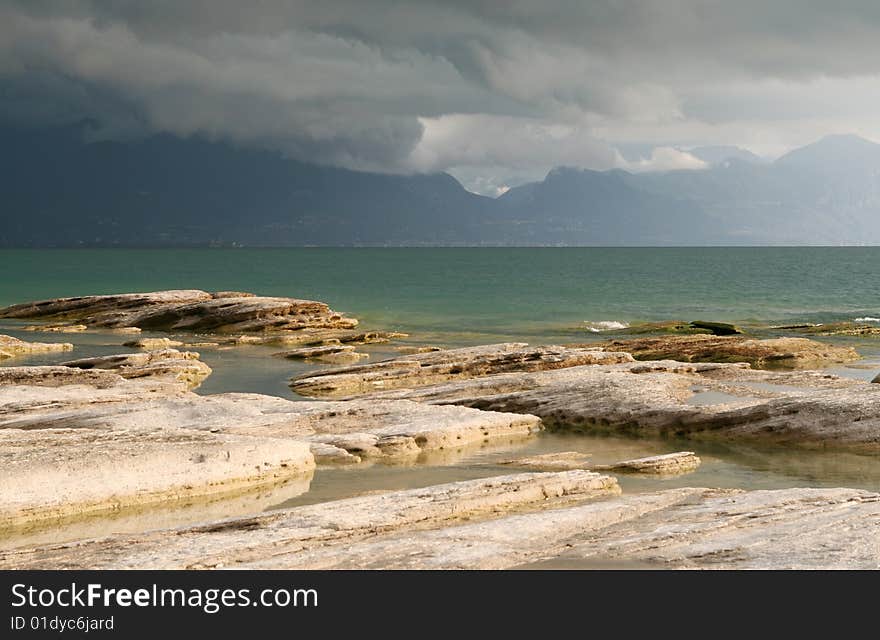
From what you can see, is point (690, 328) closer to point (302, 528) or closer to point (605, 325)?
point (605, 325)

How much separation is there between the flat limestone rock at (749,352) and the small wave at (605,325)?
21.6m

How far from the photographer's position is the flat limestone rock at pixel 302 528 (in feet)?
46.7

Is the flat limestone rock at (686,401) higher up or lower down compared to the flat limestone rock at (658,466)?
higher up

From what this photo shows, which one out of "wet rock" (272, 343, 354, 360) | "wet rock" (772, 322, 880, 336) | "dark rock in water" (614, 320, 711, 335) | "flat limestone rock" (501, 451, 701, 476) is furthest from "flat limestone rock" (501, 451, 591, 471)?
"wet rock" (772, 322, 880, 336)

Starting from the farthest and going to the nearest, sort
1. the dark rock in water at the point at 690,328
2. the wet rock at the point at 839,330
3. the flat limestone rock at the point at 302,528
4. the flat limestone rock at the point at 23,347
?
1. the dark rock in water at the point at 690,328
2. the wet rock at the point at 839,330
3. the flat limestone rock at the point at 23,347
4. the flat limestone rock at the point at 302,528

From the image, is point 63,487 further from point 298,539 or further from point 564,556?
point 564,556

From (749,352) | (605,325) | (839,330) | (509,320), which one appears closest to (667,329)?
(605,325)

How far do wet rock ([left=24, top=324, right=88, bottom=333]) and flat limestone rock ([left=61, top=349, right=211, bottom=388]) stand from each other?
2577cm

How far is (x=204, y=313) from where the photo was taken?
66.5 m

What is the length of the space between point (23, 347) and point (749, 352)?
3760cm

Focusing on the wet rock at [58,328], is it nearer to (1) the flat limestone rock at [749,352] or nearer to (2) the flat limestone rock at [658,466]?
(1) the flat limestone rock at [749,352]

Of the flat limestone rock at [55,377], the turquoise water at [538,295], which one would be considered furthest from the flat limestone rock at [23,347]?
the turquoise water at [538,295]

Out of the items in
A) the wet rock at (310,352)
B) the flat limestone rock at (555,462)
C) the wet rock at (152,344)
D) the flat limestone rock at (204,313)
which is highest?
the flat limestone rock at (204,313)

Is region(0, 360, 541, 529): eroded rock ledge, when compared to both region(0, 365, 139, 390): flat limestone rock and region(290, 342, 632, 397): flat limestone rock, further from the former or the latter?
region(290, 342, 632, 397): flat limestone rock
